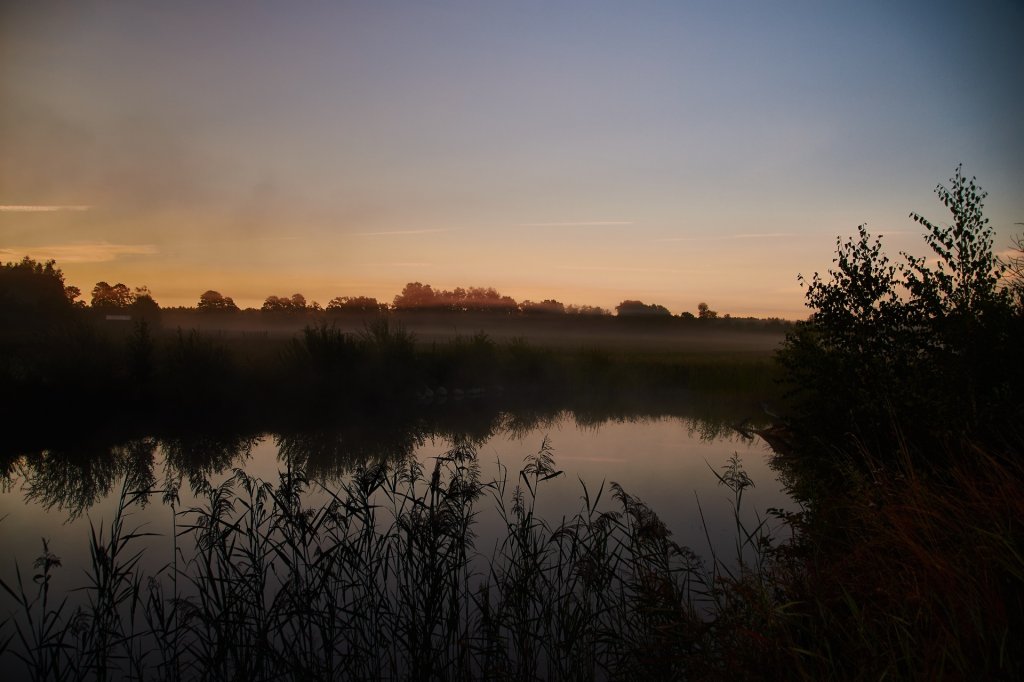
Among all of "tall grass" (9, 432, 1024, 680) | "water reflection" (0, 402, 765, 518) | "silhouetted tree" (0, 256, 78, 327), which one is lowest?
"water reflection" (0, 402, 765, 518)

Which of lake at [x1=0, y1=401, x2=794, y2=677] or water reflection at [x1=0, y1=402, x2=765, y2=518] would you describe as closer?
lake at [x1=0, y1=401, x2=794, y2=677]

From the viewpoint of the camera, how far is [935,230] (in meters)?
6.48

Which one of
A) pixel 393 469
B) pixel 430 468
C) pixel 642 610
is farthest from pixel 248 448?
pixel 642 610

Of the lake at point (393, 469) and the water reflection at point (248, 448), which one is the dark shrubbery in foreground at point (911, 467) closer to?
the lake at point (393, 469)

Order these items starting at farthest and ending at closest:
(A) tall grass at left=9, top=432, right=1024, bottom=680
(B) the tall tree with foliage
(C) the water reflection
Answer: (C) the water reflection → (B) the tall tree with foliage → (A) tall grass at left=9, top=432, right=1024, bottom=680

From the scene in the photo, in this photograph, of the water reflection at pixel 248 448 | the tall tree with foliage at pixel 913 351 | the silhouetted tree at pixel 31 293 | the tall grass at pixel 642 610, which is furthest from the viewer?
the silhouetted tree at pixel 31 293

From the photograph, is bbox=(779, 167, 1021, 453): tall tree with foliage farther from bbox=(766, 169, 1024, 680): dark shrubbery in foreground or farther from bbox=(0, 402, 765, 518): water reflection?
bbox=(0, 402, 765, 518): water reflection

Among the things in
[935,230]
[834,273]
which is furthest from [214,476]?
[935,230]

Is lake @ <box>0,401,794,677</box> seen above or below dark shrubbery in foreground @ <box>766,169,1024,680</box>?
below

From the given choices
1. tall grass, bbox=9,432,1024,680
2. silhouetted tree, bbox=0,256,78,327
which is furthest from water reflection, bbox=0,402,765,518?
silhouetted tree, bbox=0,256,78,327

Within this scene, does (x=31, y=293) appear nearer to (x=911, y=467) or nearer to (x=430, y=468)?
(x=430, y=468)

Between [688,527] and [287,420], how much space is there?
40.0 feet

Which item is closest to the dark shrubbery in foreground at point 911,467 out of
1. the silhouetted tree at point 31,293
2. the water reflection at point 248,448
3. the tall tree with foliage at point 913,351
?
the tall tree with foliage at point 913,351

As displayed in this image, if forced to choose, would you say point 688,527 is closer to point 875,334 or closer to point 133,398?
point 875,334
